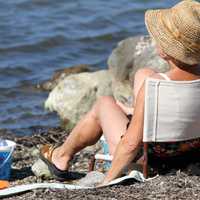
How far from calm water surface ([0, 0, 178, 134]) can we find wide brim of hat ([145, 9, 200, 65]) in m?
4.49

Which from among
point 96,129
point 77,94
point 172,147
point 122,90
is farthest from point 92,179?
point 122,90

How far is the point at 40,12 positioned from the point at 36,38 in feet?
5.67

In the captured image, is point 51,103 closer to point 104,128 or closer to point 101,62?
point 101,62

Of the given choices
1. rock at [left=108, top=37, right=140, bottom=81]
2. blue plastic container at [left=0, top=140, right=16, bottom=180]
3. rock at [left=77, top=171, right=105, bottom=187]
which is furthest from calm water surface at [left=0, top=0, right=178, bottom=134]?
rock at [left=77, top=171, right=105, bottom=187]

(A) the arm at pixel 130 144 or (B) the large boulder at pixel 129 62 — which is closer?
(A) the arm at pixel 130 144

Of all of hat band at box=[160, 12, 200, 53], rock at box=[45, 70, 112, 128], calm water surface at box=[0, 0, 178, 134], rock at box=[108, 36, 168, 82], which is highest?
hat band at box=[160, 12, 200, 53]

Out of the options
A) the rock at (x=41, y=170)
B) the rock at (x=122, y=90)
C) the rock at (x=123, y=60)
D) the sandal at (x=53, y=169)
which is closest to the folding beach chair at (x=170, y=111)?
the sandal at (x=53, y=169)

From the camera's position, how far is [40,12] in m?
15.6

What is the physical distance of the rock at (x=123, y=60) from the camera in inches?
424

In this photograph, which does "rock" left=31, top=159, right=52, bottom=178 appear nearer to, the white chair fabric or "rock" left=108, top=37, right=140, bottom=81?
the white chair fabric

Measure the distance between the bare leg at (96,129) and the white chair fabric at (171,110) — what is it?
1.49 ft

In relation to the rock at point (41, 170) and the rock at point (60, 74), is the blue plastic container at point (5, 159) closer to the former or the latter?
the rock at point (41, 170)

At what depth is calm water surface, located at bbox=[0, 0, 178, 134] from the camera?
36.1ft

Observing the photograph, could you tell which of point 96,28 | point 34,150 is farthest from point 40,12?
point 34,150
